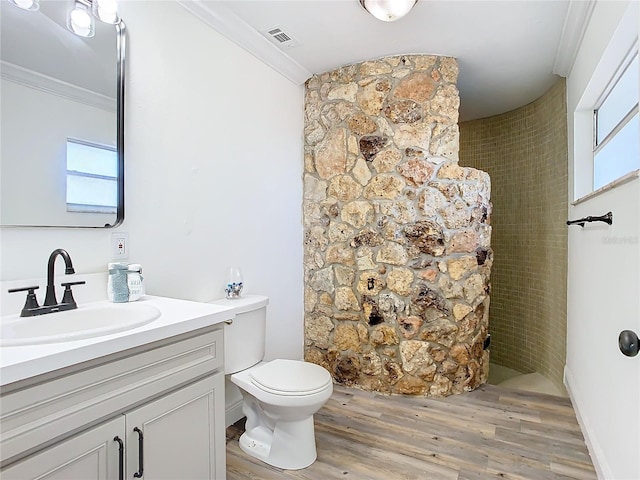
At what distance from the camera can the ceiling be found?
1.99 m

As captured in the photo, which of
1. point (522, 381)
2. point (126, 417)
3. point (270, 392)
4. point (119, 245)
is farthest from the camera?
point (522, 381)

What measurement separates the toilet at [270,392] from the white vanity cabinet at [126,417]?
37cm

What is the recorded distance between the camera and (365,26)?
220 cm

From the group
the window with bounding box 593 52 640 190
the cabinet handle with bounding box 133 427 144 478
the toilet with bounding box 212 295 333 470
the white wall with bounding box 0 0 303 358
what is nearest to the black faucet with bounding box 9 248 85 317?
the white wall with bounding box 0 0 303 358

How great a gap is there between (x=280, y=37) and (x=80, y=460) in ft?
7.44

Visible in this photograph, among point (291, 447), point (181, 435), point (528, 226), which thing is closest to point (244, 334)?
point (291, 447)

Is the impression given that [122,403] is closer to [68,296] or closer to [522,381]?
[68,296]

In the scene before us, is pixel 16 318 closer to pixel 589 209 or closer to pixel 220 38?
pixel 220 38

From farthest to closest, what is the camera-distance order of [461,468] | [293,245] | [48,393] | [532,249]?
1. [532,249]
2. [293,245]
3. [461,468]
4. [48,393]

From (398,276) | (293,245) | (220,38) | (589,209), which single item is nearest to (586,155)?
(589,209)

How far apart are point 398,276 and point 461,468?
1171 mm

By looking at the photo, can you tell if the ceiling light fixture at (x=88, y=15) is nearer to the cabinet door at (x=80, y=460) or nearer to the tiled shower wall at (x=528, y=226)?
Answer: the cabinet door at (x=80, y=460)

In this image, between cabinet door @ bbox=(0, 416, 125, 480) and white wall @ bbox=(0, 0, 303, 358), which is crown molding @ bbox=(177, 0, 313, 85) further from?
cabinet door @ bbox=(0, 416, 125, 480)

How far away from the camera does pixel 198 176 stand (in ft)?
6.72
